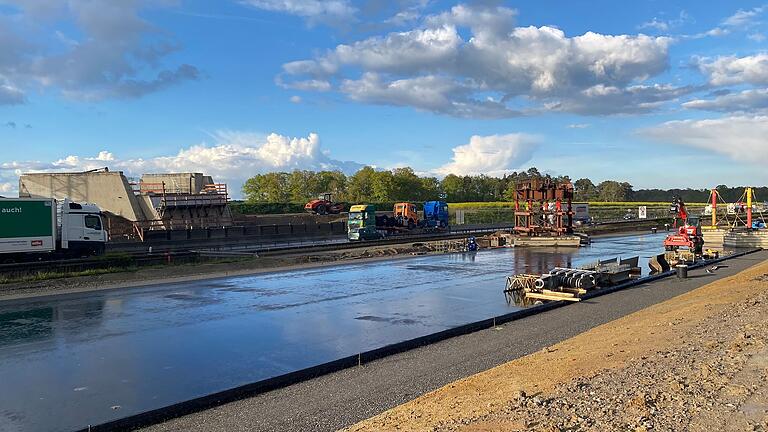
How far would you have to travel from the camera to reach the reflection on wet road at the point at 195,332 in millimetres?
8906

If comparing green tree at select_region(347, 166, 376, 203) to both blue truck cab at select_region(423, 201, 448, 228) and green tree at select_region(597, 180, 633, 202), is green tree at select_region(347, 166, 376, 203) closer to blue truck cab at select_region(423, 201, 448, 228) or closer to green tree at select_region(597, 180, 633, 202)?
blue truck cab at select_region(423, 201, 448, 228)

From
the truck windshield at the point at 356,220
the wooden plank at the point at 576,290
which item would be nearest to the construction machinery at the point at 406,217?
the truck windshield at the point at 356,220

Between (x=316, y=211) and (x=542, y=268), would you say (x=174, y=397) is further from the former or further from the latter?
(x=316, y=211)

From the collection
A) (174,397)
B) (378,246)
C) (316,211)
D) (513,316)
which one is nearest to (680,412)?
(174,397)

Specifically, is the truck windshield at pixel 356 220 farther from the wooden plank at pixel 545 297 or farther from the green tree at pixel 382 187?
the green tree at pixel 382 187

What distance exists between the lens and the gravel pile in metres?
5.86

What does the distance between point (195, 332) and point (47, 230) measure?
15564 millimetres

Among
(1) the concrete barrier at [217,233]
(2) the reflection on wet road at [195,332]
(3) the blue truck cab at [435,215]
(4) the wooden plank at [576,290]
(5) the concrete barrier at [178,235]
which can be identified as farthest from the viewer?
(3) the blue truck cab at [435,215]

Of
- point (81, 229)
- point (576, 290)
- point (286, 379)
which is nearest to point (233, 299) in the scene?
point (286, 379)

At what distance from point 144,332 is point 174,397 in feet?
17.5

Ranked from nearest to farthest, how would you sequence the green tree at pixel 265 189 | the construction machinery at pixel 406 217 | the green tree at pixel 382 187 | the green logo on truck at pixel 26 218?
1. the green logo on truck at pixel 26 218
2. the construction machinery at pixel 406 217
3. the green tree at pixel 265 189
4. the green tree at pixel 382 187

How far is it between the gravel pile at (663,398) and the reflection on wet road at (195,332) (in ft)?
16.0

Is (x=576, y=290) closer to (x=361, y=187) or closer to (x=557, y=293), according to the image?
(x=557, y=293)

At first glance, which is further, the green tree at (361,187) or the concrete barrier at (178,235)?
the green tree at (361,187)
